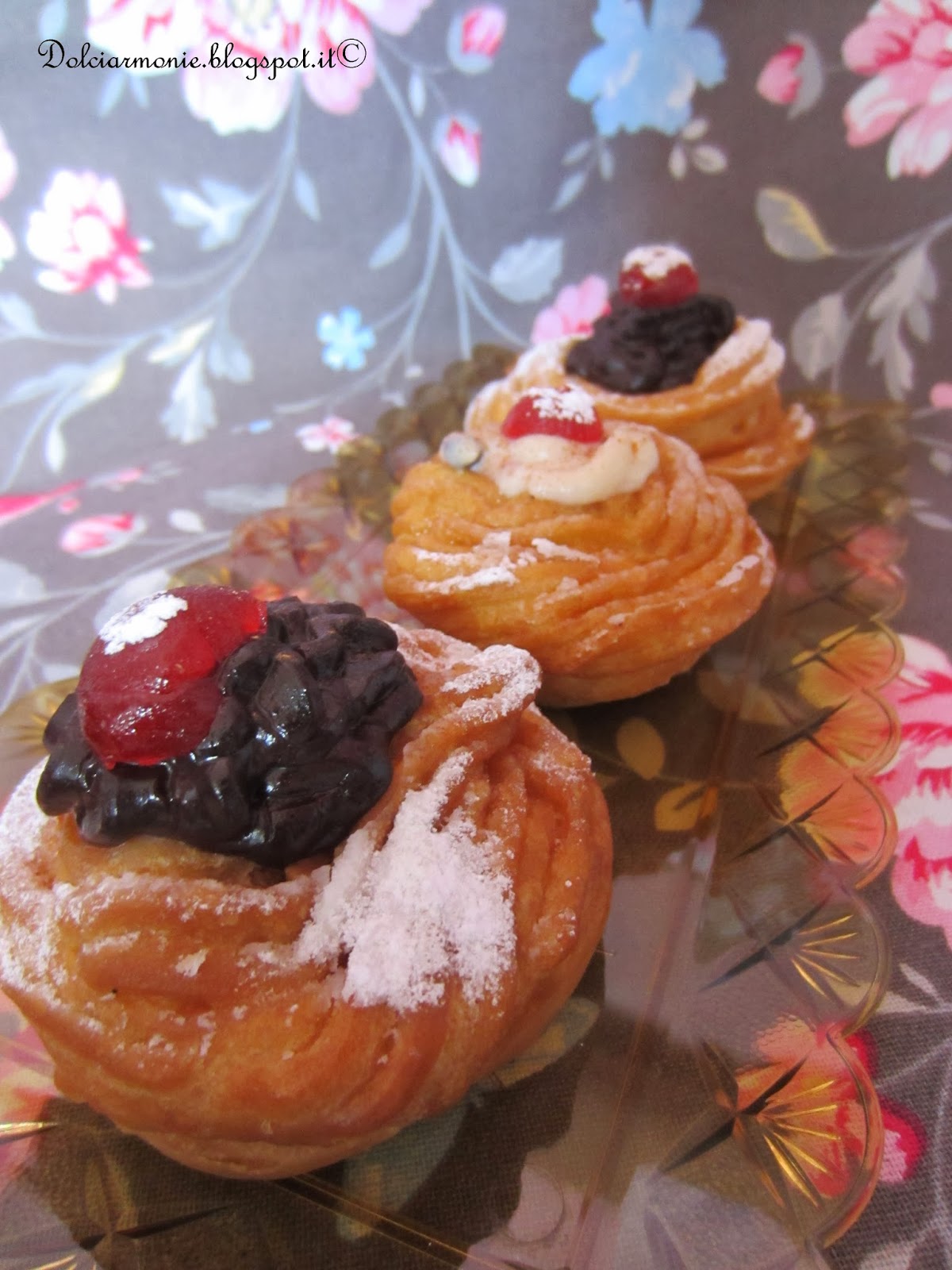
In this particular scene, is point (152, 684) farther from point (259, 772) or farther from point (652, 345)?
point (652, 345)

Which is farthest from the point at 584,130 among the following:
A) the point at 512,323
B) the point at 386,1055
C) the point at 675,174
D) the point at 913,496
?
the point at 386,1055

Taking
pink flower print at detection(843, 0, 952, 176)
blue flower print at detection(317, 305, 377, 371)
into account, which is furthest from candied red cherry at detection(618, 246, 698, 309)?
blue flower print at detection(317, 305, 377, 371)

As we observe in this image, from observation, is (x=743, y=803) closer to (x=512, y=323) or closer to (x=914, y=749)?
(x=914, y=749)

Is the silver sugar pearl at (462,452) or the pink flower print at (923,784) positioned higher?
the silver sugar pearl at (462,452)

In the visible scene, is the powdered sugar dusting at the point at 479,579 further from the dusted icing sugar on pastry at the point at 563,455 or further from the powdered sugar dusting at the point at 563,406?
the powdered sugar dusting at the point at 563,406

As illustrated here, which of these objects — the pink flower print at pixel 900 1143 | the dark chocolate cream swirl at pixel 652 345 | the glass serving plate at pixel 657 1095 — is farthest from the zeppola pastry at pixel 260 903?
the dark chocolate cream swirl at pixel 652 345

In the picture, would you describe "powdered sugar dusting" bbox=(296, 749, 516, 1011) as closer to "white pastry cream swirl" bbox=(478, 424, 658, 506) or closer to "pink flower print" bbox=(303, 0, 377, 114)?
"white pastry cream swirl" bbox=(478, 424, 658, 506)
